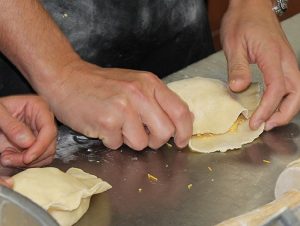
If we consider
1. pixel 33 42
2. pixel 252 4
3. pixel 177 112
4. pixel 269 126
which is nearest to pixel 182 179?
pixel 177 112

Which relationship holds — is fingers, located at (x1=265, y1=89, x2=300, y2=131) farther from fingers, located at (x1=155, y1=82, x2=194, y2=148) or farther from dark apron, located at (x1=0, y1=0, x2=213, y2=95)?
dark apron, located at (x1=0, y1=0, x2=213, y2=95)

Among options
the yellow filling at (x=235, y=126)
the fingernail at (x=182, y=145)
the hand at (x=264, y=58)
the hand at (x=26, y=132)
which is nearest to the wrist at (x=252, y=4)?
the hand at (x=264, y=58)

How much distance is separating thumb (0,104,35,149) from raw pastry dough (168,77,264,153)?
0.27 metres

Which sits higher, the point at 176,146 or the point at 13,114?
the point at 13,114

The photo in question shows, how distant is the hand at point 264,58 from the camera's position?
45.0 inches

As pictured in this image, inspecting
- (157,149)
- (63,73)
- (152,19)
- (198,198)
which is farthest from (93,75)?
Answer: (152,19)

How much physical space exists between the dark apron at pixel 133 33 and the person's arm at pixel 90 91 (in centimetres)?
18

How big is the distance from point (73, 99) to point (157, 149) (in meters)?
0.16

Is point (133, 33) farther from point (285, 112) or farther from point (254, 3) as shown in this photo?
point (285, 112)

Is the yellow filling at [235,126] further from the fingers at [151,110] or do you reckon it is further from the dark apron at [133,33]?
the dark apron at [133,33]

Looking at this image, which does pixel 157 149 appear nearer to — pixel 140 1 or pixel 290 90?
pixel 290 90

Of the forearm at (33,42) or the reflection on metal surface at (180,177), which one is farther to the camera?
the forearm at (33,42)

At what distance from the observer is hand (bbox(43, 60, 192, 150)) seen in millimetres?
1046

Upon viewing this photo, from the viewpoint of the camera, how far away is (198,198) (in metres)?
0.98
